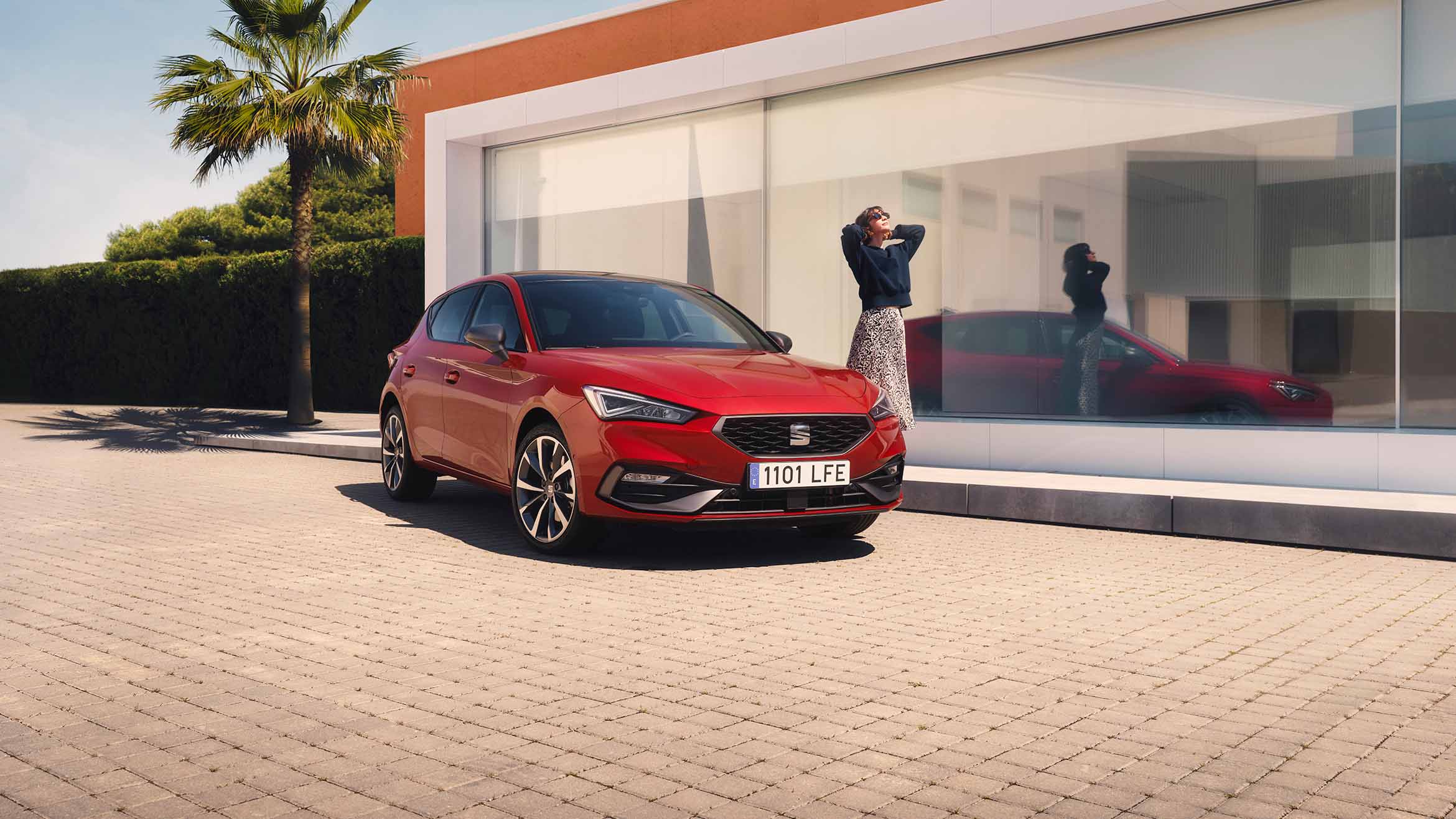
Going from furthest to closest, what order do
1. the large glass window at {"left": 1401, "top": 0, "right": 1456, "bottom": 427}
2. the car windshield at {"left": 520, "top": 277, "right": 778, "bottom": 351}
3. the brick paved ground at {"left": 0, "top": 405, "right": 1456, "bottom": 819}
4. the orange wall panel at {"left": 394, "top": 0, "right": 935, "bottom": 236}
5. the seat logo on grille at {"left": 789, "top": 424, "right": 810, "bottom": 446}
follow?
the orange wall panel at {"left": 394, "top": 0, "right": 935, "bottom": 236} → the large glass window at {"left": 1401, "top": 0, "right": 1456, "bottom": 427} → the car windshield at {"left": 520, "top": 277, "right": 778, "bottom": 351} → the seat logo on grille at {"left": 789, "top": 424, "right": 810, "bottom": 446} → the brick paved ground at {"left": 0, "top": 405, "right": 1456, "bottom": 819}

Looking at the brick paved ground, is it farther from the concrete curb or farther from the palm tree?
the palm tree

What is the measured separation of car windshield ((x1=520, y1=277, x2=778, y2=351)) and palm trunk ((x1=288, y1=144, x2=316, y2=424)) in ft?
39.7

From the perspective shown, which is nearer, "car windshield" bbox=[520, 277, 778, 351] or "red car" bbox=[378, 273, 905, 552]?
"red car" bbox=[378, 273, 905, 552]

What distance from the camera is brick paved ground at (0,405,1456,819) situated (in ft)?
10.6

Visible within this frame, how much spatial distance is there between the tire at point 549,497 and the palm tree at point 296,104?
12.9m

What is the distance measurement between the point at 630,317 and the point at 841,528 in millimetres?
1865

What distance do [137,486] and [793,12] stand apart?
45.5ft

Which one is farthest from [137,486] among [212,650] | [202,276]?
[202,276]

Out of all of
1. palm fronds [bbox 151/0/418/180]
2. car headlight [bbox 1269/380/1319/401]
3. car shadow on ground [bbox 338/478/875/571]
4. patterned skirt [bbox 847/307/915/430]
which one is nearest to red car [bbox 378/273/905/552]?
car shadow on ground [bbox 338/478/875/571]

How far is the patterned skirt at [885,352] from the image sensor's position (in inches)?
391

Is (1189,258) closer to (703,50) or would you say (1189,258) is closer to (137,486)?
(137,486)

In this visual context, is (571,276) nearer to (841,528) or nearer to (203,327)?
(841,528)

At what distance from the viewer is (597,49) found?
78.0ft

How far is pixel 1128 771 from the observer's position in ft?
11.1
